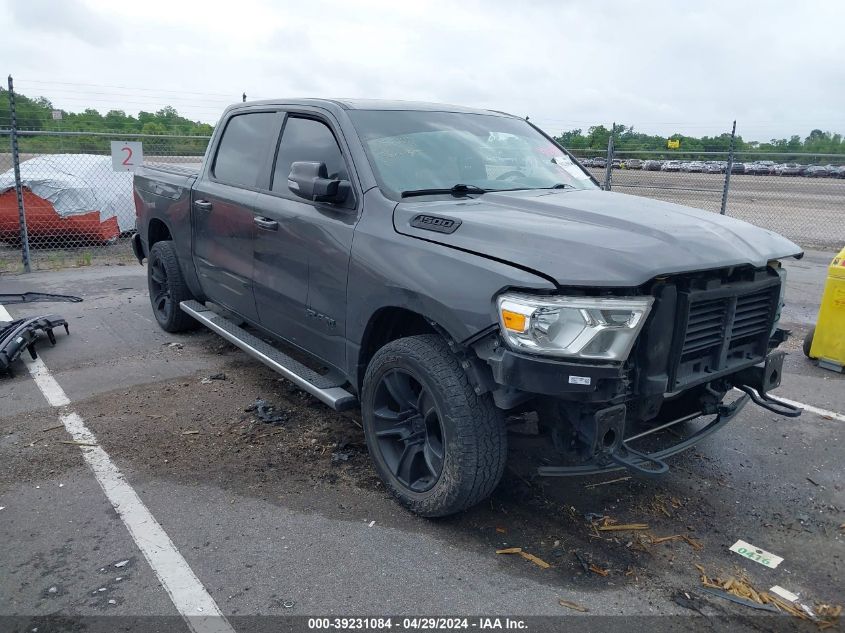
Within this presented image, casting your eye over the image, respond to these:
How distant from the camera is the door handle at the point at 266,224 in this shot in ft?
14.1

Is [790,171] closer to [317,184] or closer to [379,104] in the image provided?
[379,104]

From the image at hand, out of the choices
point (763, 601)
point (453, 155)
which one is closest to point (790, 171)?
point (453, 155)

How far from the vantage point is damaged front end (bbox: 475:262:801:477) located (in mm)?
2805

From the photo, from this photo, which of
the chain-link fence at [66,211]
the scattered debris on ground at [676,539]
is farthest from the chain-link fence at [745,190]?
the chain-link fence at [66,211]

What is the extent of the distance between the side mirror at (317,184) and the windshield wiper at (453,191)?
345 mm

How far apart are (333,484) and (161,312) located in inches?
144

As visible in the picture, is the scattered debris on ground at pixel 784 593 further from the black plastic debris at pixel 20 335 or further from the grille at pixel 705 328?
the black plastic debris at pixel 20 335

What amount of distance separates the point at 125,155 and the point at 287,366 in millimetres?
8050

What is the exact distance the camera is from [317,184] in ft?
12.2

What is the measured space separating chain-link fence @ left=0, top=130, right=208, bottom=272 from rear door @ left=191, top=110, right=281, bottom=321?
6126 mm

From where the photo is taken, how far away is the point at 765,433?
464 centimetres

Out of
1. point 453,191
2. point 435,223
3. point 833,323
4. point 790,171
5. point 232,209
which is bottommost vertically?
point 833,323

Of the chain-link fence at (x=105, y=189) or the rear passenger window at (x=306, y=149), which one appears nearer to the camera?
the rear passenger window at (x=306, y=149)

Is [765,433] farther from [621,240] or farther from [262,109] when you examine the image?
[262,109]
